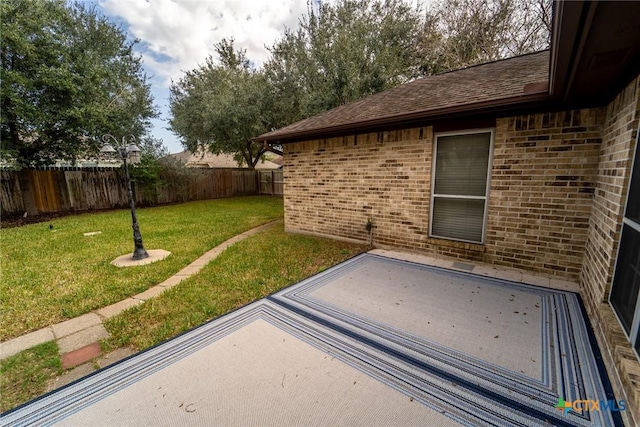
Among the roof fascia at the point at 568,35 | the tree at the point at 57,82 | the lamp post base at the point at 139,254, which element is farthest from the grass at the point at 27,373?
the tree at the point at 57,82

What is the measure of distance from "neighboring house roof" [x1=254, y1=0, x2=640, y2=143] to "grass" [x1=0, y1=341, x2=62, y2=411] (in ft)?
14.2

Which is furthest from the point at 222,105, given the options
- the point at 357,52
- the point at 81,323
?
the point at 81,323

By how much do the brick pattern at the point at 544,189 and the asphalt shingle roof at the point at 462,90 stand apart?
1.95 ft

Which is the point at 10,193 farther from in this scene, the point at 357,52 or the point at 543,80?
the point at 543,80

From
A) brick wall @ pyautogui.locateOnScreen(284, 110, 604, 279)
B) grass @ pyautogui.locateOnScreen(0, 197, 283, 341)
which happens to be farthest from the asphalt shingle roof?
grass @ pyautogui.locateOnScreen(0, 197, 283, 341)

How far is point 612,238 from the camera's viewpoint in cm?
241

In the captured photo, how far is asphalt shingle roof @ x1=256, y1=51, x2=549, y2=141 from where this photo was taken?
12.7 ft

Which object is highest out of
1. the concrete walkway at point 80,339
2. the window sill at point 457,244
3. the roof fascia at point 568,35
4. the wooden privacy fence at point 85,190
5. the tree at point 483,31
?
the tree at point 483,31

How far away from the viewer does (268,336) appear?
8.45 feet

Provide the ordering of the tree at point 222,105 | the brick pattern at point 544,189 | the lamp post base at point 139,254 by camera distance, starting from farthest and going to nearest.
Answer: the tree at point 222,105 < the lamp post base at point 139,254 < the brick pattern at point 544,189

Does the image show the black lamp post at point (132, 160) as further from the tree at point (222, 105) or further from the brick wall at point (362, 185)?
the tree at point (222, 105)

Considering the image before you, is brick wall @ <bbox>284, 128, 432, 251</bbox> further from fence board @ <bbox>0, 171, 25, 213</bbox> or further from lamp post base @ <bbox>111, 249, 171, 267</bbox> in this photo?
fence board @ <bbox>0, 171, 25, 213</bbox>

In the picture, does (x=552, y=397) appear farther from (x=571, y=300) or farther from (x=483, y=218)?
(x=483, y=218)

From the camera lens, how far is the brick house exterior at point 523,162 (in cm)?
208
